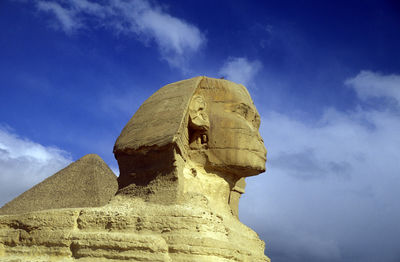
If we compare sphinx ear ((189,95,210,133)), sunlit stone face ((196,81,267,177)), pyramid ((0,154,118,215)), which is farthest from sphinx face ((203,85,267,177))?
pyramid ((0,154,118,215))

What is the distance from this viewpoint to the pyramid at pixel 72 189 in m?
20.4

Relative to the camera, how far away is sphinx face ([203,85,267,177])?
7895 millimetres

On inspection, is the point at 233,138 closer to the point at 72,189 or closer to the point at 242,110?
the point at 242,110

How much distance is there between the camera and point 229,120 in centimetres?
805

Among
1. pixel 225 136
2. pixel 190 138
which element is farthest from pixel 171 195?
pixel 225 136

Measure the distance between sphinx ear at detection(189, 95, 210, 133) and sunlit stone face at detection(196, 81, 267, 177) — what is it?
0.38 feet

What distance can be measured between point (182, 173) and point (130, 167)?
99 centimetres

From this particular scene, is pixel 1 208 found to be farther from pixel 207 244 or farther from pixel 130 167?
pixel 207 244

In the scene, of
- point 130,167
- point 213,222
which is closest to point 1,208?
point 130,167

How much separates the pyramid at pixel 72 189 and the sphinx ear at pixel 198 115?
499 inches

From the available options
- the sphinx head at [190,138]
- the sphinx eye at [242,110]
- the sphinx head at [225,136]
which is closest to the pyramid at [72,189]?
the sphinx head at [190,138]

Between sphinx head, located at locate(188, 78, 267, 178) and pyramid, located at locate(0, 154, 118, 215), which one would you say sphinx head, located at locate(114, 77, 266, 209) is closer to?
sphinx head, located at locate(188, 78, 267, 178)

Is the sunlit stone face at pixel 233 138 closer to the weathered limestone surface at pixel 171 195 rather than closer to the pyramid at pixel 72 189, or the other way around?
the weathered limestone surface at pixel 171 195

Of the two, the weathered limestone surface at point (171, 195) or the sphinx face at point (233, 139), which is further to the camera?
the sphinx face at point (233, 139)
